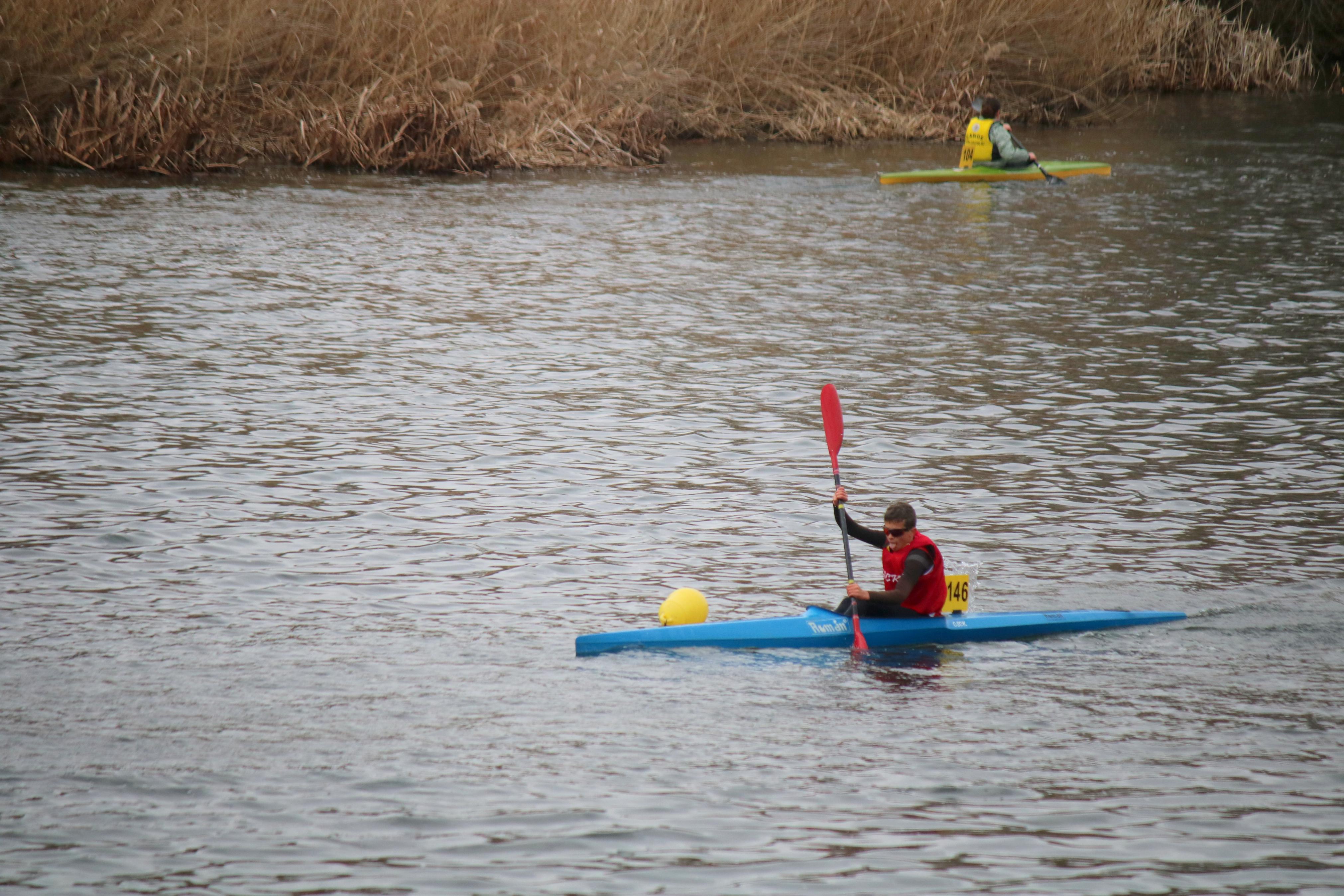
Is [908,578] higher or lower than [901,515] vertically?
lower

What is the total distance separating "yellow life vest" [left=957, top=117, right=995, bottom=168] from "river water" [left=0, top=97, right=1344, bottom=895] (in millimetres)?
3265

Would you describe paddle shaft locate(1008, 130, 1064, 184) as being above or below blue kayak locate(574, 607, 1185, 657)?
above

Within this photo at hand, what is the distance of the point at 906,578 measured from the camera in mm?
7469

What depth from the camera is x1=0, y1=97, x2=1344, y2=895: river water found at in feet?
17.9

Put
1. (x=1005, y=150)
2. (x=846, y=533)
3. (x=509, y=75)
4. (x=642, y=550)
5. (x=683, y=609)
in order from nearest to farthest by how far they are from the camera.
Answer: (x=683, y=609), (x=846, y=533), (x=642, y=550), (x=1005, y=150), (x=509, y=75)

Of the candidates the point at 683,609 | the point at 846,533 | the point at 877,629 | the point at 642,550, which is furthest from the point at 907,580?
the point at 642,550

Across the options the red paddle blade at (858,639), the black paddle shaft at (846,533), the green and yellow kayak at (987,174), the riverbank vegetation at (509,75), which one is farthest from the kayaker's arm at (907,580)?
the riverbank vegetation at (509,75)

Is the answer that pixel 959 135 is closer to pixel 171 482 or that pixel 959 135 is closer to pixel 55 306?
pixel 55 306

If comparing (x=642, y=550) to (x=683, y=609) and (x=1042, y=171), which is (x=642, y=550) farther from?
(x=1042, y=171)

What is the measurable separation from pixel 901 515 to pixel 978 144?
50.1 ft

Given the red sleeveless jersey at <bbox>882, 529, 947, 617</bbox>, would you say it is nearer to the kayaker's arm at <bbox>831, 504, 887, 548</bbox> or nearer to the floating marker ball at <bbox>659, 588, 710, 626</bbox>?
the kayaker's arm at <bbox>831, 504, 887, 548</bbox>

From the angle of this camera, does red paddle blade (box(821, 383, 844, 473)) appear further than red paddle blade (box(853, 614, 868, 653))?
Yes

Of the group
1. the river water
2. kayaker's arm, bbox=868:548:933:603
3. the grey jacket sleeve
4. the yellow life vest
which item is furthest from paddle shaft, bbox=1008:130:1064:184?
kayaker's arm, bbox=868:548:933:603

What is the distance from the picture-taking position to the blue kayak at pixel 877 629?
732 centimetres
